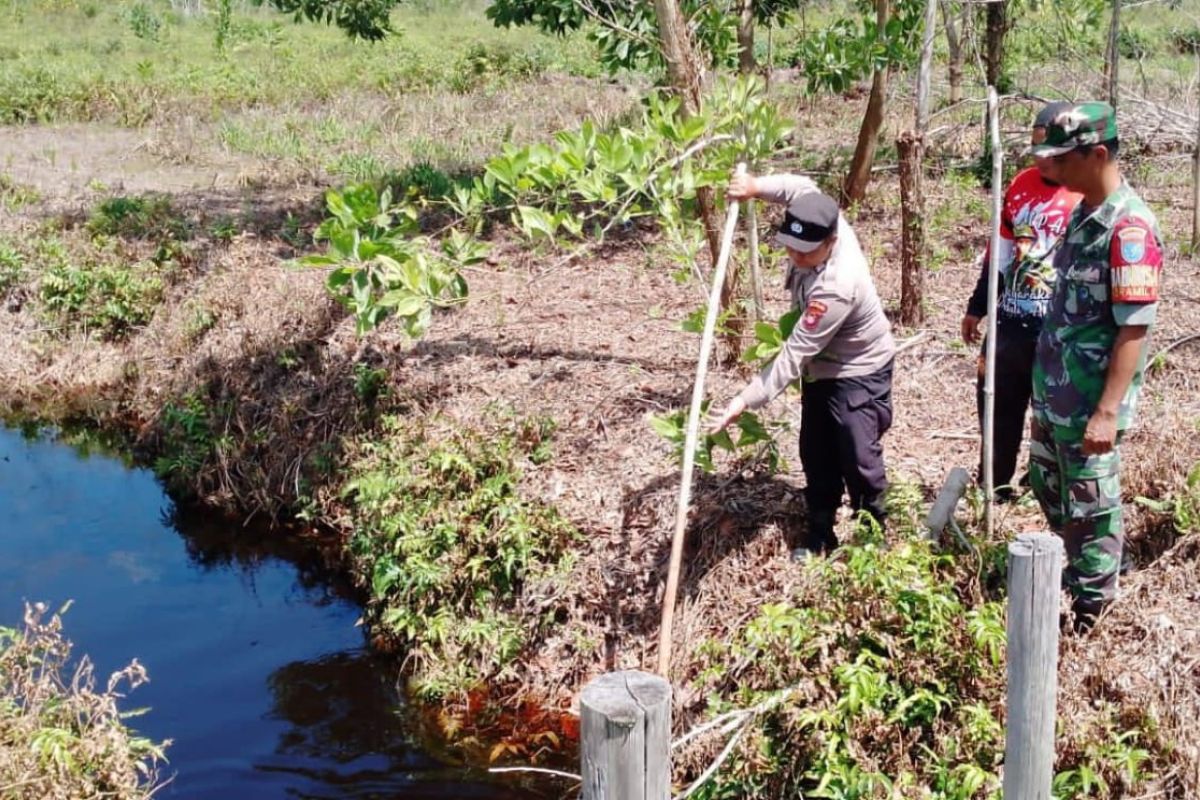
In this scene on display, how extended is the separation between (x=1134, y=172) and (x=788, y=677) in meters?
7.86

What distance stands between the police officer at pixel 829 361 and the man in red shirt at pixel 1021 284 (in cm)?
42

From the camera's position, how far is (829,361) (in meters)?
4.64

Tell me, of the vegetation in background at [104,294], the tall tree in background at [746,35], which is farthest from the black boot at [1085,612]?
the vegetation in background at [104,294]

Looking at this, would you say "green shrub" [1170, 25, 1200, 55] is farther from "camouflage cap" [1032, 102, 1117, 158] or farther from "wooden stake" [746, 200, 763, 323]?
"camouflage cap" [1032, 102, 1117, 158]

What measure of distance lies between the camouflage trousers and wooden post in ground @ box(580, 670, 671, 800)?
2.08m

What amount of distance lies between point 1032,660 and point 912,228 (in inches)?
164

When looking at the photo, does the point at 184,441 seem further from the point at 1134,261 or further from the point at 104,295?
the point at 1134,261

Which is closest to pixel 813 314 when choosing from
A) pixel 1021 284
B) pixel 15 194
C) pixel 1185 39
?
pixel 1021 284

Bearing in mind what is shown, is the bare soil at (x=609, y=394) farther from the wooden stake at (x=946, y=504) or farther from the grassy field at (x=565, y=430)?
the wooden stake at (x=946, y=504)

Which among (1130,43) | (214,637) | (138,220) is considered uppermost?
(1130,43)

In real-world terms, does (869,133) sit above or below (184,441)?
above

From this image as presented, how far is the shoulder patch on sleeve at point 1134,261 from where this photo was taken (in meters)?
3.65

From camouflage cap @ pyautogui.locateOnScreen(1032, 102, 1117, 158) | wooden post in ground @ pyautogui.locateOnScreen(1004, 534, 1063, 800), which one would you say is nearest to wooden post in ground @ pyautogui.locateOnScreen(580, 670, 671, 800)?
wooden post in ground @ pyautogui.locateOnScreen(1004, 534, 1063, 800)

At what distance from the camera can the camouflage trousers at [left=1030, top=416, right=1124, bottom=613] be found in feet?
13.1
